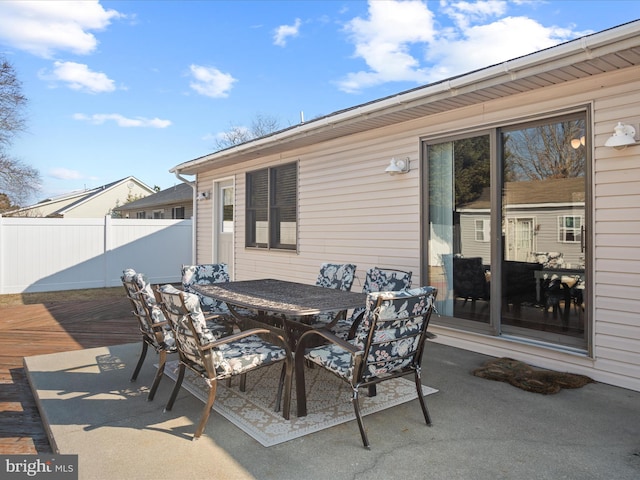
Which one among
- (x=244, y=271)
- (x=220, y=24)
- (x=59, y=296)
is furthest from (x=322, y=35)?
(x=59, y=296)

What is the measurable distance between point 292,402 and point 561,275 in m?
3.33

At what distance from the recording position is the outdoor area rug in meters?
2.57

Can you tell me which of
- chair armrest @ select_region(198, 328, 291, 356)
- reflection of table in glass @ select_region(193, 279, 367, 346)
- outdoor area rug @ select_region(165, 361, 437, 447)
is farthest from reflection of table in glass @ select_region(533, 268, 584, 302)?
chair armrest @ select_region(198, 328, 291, 356)

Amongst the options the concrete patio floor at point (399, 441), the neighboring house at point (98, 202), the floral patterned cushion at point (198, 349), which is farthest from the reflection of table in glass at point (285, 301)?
the neighboring house at point (98, 202)

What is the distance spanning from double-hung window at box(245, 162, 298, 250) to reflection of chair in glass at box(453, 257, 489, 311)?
114 inches

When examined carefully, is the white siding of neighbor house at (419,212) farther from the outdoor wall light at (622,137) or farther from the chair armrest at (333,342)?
the chair armrest at (333,342)

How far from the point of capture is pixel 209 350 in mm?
2506

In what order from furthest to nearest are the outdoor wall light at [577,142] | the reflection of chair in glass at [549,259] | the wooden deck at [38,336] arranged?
the reflection of chair in glass at [549,259], the outdoor wall light at [577,142], the wooden deck at [38,336]

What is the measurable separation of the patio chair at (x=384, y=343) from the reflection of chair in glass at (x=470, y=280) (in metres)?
1.96

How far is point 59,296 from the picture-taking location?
8.24 metres

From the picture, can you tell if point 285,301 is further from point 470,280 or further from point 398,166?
point 398,166

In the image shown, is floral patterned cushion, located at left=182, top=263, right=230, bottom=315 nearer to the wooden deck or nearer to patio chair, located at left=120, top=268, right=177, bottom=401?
the wooden deck

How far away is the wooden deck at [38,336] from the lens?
270 cm

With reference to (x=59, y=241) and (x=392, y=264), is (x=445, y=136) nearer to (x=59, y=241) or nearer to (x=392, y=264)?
(x=392, y=264)
